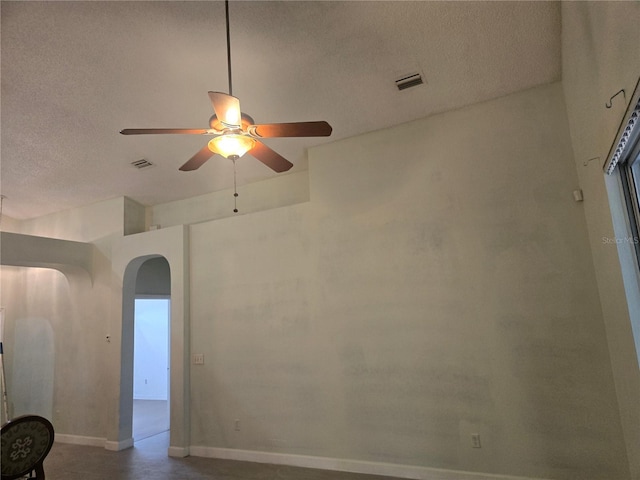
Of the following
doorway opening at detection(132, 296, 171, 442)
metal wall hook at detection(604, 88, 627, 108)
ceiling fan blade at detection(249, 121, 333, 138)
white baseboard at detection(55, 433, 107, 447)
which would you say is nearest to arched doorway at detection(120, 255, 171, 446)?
doorway opening at detection(132, 296, 171, 442)

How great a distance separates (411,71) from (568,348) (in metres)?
2.69

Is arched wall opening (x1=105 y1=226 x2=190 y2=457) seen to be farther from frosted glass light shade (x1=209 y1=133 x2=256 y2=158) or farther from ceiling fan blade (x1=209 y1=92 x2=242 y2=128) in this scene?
ceiling fan blade (x1=209 y1=92 x2=242 y2=128)

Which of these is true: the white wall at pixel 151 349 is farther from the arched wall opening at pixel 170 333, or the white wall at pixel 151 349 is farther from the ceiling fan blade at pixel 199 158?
the ceiling fan blade at pixel 199 158

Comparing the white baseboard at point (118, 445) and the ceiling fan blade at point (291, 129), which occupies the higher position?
the ceiling fan blade at point (291, 129)

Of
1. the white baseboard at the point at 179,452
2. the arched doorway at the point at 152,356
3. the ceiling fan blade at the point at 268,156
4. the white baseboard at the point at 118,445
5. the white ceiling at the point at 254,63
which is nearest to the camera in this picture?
the ceiling fan blade at the point at 268,156

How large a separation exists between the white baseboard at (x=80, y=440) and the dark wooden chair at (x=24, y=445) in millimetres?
3096

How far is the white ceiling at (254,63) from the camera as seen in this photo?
305 centimetres

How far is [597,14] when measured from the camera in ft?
7.30

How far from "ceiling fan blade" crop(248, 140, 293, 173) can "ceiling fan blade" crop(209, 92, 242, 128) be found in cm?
32

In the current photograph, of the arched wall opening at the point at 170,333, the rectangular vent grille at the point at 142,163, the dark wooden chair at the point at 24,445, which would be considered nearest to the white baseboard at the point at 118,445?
the arched wall opening at the point at 170,333

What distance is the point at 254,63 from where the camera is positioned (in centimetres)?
353

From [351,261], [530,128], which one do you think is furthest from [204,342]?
[530,128]

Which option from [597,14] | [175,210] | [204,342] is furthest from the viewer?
[175,210]

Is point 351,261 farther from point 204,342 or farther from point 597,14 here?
point 597,14
